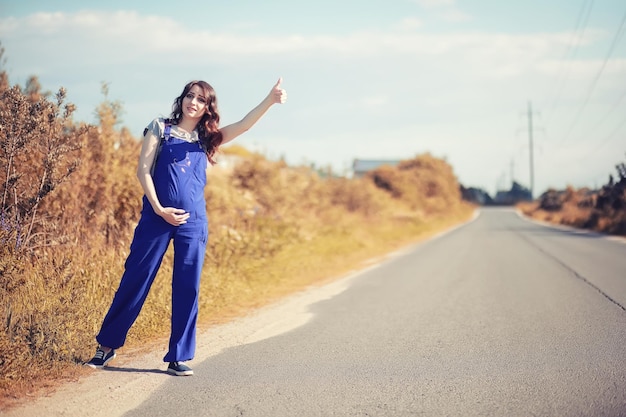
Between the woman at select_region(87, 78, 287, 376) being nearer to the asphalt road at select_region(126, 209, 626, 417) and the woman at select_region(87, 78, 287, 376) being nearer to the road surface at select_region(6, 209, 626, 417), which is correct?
the road surface at select_region(6, 209, 626, 417)

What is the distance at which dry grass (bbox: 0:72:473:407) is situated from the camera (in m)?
4.77

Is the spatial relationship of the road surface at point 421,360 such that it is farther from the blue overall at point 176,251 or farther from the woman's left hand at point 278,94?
the woman's left hand at point 278,94

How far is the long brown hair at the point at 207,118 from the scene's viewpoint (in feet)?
15.1

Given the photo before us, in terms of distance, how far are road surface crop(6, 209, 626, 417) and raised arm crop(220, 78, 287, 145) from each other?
1885 mm

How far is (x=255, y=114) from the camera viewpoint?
4.65m

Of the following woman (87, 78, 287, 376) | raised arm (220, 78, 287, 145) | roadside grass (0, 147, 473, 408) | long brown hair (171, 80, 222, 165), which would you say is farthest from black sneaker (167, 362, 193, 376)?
raised arm (220, 78, 287, 145)

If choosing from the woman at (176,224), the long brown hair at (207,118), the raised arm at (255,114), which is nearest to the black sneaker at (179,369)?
the woman at (176,224)

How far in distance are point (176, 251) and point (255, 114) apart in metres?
1.22

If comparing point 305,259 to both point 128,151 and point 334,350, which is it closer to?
point 128,151

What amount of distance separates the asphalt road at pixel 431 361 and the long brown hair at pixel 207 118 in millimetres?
1817

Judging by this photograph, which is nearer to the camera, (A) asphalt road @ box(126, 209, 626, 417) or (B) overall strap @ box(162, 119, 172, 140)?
(A) asphalt road @ box(126, 209, 626, 417)

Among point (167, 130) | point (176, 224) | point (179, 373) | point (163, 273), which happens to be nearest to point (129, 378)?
point (179, 373)

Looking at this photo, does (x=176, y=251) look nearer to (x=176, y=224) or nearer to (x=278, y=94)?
(x=176, y=224)

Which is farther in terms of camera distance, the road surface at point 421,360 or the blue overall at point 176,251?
the blue overall at point 176,251
